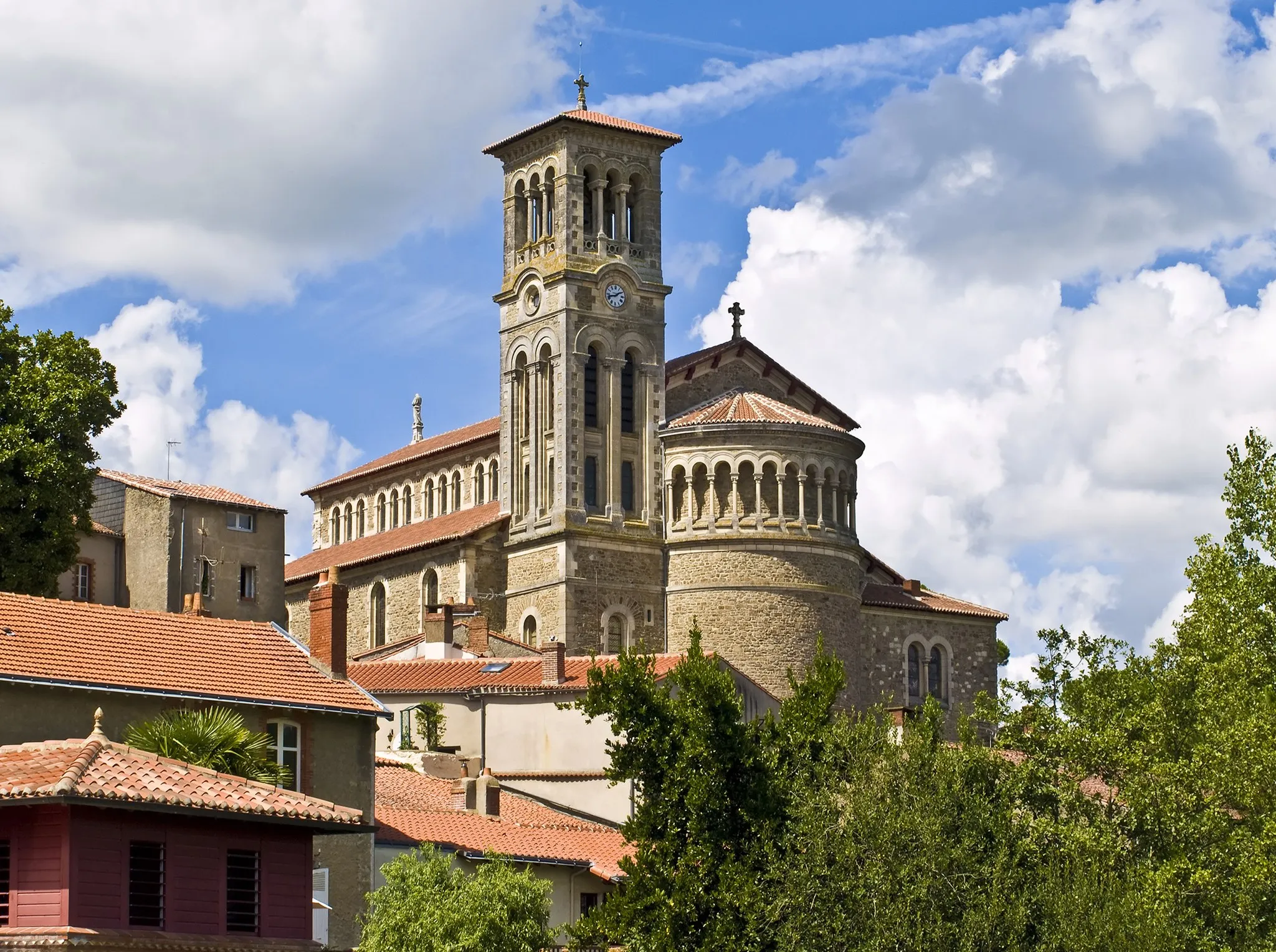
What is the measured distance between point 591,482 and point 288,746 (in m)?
36.6

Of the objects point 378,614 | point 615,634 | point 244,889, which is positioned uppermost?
point 378,614

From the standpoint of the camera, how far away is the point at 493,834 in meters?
47.3

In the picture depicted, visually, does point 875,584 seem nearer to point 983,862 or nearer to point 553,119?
point 553,119

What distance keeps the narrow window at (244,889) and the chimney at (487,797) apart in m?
15.5

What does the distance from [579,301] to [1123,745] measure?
3699 centimetres

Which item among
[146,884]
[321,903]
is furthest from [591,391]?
[146,884]

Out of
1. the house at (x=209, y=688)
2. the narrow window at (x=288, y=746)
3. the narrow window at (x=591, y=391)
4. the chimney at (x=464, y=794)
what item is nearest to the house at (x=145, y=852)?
the house at (x=209, y=688)

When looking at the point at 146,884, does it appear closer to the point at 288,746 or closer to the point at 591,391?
the point at 288,746

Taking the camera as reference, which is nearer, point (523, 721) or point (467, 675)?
point (523, 721)

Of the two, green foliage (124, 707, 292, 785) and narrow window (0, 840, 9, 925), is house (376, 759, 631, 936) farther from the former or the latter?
narrow window (0, 840, 9, 925)

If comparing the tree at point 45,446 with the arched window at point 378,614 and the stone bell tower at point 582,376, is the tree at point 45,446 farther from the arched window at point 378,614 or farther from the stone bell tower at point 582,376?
the arched window at point 378,614

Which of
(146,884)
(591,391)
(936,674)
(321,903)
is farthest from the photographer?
(936,674)

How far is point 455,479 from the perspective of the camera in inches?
3386

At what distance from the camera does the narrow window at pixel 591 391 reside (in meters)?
77.3
